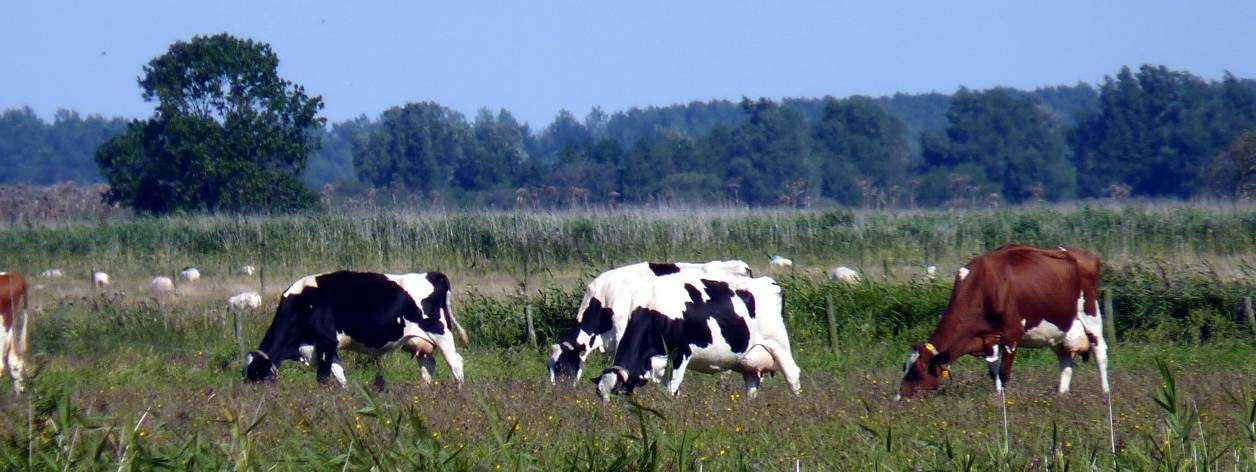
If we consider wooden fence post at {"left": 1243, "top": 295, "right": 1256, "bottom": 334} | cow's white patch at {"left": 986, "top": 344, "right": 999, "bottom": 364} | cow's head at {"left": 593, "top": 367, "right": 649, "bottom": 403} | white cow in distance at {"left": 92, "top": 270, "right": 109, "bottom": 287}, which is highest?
cow's head at {"left": 593, "top": 367, "right": 649, "bottom": 403}

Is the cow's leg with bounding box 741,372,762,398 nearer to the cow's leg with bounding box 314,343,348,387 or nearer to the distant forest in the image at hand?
the cow's leg with bounding box 314,343,348,387

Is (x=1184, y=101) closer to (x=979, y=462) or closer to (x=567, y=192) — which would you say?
(x=567, y=192)

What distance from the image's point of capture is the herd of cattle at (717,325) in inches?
Answer: 452

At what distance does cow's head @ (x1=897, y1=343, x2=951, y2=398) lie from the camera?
11188 millimetres

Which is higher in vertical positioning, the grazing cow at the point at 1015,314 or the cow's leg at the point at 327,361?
the grazing cow at the point at 1015,314

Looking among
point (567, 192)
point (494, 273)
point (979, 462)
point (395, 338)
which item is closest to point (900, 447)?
point (979, 462)

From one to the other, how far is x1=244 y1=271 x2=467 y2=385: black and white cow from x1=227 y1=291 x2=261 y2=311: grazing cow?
5424 millimetres

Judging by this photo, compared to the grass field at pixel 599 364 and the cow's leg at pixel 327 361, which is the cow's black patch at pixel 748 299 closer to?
the grass field at pixel 599 364

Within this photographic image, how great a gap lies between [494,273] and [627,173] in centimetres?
4429

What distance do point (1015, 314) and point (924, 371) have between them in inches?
52.3

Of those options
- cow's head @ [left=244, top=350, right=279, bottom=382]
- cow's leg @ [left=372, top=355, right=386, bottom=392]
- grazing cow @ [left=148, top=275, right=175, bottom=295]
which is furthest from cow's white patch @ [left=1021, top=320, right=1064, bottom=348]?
grazing cow @ [left=148, top=275, right=175, bottom=295]

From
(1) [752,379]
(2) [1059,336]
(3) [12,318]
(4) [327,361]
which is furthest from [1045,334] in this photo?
(3) [12,318]

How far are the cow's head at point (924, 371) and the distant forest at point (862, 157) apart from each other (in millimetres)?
45269

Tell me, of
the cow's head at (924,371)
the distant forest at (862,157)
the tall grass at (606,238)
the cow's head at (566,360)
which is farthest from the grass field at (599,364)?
the distant forest at (862,157)
